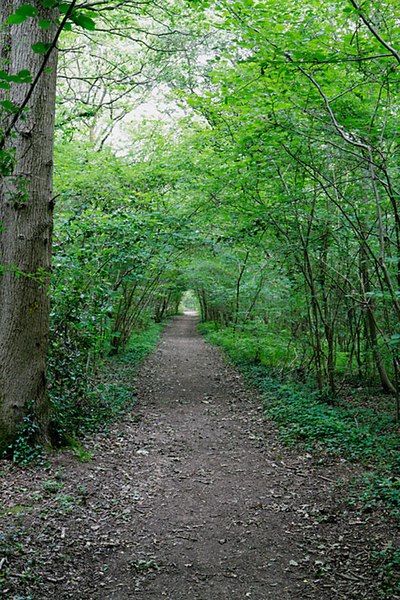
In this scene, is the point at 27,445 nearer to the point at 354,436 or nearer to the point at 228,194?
the point at 354,436

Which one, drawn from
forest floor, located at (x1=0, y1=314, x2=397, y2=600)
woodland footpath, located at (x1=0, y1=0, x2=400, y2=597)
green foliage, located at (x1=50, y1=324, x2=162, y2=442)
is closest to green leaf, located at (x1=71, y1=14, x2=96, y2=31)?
woodland footpath, located at (x1=0, y1=0, x2=400, y2=597)

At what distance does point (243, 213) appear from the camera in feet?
28.0

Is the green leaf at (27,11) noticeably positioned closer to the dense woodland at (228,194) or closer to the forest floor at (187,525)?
the dense woodland at (228,194)

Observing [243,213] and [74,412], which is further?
[243,213]

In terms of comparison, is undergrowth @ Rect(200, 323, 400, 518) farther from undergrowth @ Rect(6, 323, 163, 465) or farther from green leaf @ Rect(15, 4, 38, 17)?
green leaf @ Rect(15, 4, 38, 17)

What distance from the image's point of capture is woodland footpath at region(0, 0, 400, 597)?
4.62 m

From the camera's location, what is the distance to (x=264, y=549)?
3686 millimetres

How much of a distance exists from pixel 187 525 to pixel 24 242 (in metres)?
3.47

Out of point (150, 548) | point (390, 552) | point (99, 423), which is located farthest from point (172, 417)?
point (390, 552)

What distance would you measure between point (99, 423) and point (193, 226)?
593 cm

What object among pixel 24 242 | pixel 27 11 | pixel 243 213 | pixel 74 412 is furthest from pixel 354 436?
pixel 27 11

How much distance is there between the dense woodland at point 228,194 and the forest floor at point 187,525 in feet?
3.12

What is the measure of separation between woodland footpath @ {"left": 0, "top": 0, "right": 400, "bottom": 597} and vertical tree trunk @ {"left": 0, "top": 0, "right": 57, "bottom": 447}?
0.6 inches

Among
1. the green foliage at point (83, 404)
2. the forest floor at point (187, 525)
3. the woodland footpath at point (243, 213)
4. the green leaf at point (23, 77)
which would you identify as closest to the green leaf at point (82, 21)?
the woodland footpath at point (243, 213)
